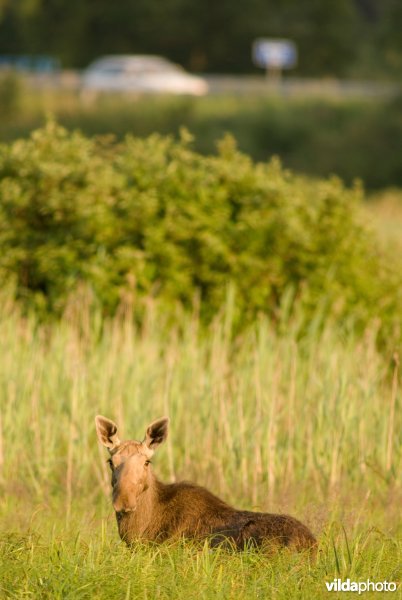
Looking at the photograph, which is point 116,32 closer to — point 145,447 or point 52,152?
point 52,152

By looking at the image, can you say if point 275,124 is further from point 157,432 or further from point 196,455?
point 157,432

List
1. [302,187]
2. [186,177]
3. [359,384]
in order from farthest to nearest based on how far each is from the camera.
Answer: [302,187] → [186,177] → [359,384]

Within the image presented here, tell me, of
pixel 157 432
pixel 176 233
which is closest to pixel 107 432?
pixel 157 432

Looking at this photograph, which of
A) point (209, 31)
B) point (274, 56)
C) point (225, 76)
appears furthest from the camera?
point (225, 76)

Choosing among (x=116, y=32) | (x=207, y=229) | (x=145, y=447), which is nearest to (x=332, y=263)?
(x=207, y=229)

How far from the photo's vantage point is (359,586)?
7332 mm

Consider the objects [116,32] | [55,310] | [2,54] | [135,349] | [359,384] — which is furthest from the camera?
[2,54]

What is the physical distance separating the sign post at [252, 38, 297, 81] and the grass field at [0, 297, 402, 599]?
45406 millimetres

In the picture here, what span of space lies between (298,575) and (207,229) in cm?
879

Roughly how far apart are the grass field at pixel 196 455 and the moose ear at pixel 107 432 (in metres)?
0.53

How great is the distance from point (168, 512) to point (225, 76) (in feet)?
203

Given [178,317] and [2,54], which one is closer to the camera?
[178,317]

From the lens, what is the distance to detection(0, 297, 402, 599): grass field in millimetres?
7398

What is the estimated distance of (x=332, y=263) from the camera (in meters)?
16.2
